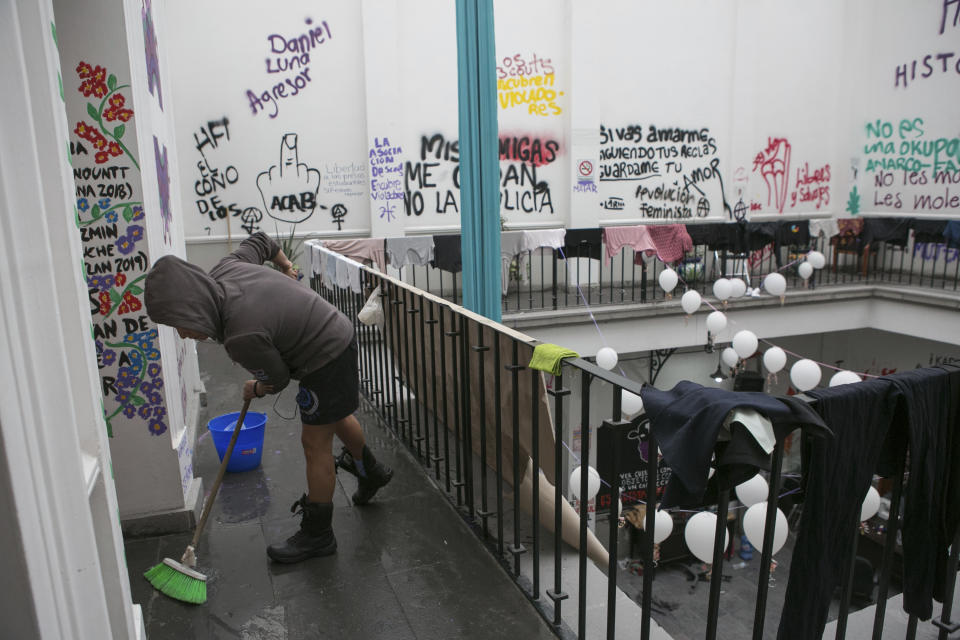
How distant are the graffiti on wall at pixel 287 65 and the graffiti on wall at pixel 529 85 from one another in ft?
11.3

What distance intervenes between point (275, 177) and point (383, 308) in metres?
7.55

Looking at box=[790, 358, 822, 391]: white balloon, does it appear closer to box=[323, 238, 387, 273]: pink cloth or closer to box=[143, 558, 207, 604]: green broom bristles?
box=[323, 238, 387, 273]: pink cloth

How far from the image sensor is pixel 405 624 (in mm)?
2955

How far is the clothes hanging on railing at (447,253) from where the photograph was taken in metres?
10.3

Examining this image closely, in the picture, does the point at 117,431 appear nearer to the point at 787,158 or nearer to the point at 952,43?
the point at 787,158

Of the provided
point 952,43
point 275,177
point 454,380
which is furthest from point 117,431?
point 952,43

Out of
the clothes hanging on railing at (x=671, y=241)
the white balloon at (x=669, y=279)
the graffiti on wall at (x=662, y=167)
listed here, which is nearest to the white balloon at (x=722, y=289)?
the white balloon at (x=669, y=279)

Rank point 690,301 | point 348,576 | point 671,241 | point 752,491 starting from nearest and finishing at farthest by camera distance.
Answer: point 348,576
point 752,491
point 690,301
point 671,241

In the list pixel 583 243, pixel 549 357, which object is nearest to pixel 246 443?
pixel 549 357

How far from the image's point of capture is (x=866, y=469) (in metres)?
2.18

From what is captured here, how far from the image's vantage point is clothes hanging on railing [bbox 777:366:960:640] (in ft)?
6.82

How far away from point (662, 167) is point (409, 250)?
699cm

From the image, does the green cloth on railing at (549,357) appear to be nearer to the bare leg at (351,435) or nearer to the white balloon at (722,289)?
the bare leg at (351,435)

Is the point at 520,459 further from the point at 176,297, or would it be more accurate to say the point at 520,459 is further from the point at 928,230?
the point at 928,230
